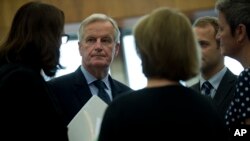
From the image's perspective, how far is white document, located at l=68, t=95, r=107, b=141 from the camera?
2.06 metres

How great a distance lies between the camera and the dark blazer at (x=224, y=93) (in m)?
2.48

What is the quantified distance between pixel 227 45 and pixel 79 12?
2.76 meters

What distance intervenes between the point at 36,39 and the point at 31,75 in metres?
0.19

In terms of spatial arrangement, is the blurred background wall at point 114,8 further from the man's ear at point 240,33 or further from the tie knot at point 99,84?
the man's ear at point 240,33

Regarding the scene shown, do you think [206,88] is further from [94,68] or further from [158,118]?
[158,118]

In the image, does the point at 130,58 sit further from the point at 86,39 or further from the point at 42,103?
the point at 42,103

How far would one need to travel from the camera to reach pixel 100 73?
2789mm

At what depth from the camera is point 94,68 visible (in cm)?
278

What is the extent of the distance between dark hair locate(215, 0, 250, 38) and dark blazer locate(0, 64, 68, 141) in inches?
35.5

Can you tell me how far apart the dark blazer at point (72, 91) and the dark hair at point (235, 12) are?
93 cm

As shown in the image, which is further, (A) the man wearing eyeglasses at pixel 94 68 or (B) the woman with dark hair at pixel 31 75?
(A) the man wearing eyeglasses at pixel 94 68

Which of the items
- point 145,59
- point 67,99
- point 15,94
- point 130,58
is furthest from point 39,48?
point 130,58

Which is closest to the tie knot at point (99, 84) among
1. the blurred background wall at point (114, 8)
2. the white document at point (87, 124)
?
the white document at point (87, 124)

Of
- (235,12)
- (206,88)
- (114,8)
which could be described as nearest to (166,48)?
(235,12)
